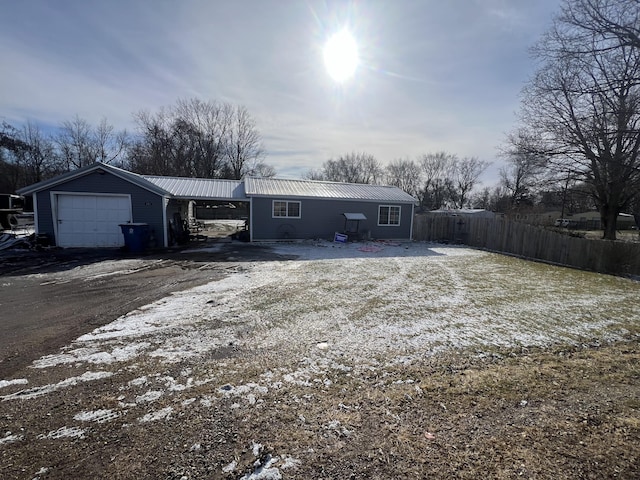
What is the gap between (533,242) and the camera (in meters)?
12.7

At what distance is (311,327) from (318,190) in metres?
12.1

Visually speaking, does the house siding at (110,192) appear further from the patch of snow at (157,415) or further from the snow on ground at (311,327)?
the patch of snow at (157,415)

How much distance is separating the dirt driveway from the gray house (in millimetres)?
1216

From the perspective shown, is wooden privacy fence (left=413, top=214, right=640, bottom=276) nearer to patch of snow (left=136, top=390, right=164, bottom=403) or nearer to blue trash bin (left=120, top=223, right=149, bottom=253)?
blue trash bin (left=120, top=223, right=149, bottom=253)

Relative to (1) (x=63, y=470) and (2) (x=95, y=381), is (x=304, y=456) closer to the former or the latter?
(1) (x=63, y=470)

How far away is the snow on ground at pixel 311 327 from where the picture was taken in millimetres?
2912

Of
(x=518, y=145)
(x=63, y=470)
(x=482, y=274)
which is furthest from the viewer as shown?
(x=518, y=145)

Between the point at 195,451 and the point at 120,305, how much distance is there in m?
4.06

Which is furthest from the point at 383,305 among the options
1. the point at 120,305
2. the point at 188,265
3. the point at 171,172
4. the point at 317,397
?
the point at 171,172

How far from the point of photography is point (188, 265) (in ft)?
28.4

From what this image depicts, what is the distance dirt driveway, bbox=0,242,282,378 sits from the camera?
3.86m

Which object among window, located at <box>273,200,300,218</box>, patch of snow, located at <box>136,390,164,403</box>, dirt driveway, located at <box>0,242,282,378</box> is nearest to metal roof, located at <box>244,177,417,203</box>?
window, located at <box>273,200,300,218</box>

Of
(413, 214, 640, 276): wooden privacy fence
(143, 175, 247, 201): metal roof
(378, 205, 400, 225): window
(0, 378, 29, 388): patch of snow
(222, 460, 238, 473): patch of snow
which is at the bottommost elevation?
(0, 378, 29, 388): patch of snow

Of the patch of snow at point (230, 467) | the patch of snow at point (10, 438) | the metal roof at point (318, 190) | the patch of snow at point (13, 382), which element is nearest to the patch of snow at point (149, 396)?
the patch of snow at point (10, 438)
